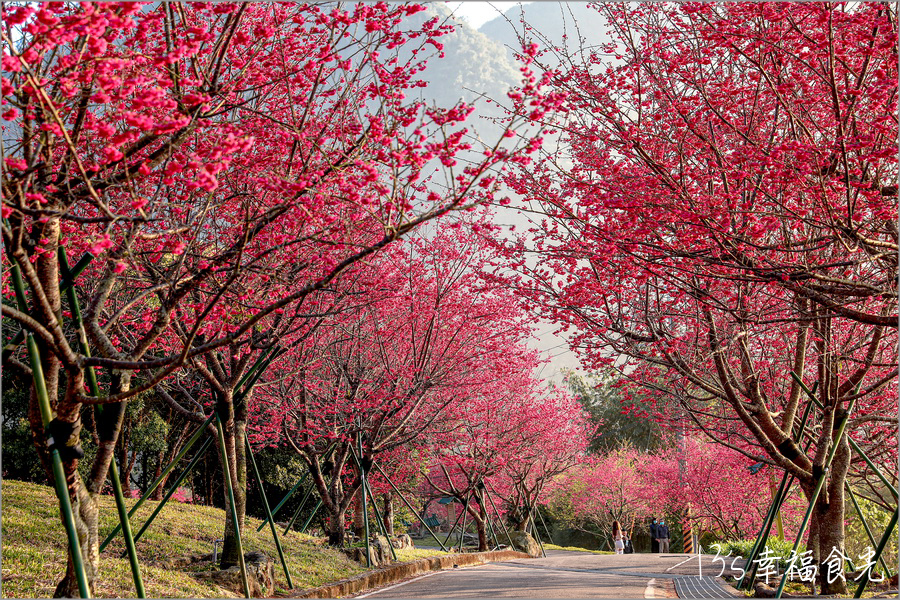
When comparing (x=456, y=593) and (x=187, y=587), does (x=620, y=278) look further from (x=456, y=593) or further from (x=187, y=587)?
(x=187, y=587)

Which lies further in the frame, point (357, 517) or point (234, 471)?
point (357, 517)

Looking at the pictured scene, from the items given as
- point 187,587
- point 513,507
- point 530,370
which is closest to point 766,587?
point 187,587

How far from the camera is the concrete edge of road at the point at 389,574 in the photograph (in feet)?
30.7

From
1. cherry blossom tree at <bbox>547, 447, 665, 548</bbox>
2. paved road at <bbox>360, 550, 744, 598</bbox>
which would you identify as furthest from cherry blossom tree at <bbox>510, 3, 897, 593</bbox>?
cherry blossom tree at <bbox>547, 447, 665, 548</bbox>

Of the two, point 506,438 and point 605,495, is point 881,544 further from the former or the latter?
point 605,495

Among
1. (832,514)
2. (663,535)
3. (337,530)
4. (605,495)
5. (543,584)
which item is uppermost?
(832,514)

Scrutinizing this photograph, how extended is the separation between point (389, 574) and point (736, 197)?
8.77 metres

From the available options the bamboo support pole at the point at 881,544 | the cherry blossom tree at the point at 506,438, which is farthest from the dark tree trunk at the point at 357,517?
the bamboo support pole at the point at 881,544

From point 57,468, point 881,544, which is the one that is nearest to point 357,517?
point 881,544

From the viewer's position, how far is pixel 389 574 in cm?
1207

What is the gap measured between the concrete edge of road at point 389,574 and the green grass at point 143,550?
0.91ft

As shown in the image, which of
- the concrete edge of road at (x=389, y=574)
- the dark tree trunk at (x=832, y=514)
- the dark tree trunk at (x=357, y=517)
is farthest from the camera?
the dark tree trunk at (x=357, y=517)

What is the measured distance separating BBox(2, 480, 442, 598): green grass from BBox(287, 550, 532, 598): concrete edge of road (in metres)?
0.28

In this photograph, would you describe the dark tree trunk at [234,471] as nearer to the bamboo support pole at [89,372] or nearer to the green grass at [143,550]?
the green grass at [143,550]
